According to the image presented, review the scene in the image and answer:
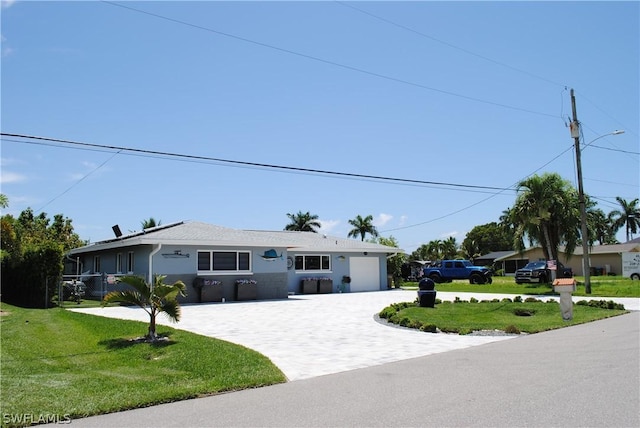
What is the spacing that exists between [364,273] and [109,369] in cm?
2469

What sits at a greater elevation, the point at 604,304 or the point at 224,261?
the point at 224,261

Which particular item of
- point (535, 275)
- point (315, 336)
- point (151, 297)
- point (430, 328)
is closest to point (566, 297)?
point (430, 328)

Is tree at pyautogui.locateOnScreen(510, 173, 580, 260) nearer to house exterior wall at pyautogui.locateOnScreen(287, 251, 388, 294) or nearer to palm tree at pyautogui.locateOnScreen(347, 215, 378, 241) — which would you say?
house exterior wall at pyautogui.locateOnScreen(287, 251, 388, 294)

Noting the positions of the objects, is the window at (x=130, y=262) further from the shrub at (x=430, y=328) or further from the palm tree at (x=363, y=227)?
the palm tree at (x=363, y=227)

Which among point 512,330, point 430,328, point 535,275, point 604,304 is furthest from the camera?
point 535,275

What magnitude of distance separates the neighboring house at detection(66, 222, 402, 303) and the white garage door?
16 cm

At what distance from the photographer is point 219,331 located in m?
12.7

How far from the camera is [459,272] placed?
125 ft

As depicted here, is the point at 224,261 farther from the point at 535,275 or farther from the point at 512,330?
the point at 535,275

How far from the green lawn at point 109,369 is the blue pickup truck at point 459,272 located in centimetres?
2841

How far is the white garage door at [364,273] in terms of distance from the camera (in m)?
31.5

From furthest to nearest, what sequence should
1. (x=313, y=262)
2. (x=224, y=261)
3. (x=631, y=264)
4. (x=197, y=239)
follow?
(x=631, y=264) < (x=313, y=262) < (x=224, y=261) < (x=197, y=239)

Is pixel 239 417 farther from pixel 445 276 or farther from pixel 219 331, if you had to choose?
pixel 445 276

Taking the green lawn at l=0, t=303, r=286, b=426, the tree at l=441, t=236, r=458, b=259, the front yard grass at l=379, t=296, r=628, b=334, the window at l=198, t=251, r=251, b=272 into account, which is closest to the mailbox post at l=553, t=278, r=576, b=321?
the front yard grass at l=379, t=296, r=628, b=334
